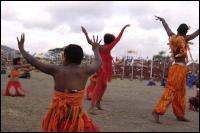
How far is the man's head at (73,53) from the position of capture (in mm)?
6395

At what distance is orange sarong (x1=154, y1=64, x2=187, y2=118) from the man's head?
4.58m

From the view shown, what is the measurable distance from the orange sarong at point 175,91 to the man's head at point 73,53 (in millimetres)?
4582

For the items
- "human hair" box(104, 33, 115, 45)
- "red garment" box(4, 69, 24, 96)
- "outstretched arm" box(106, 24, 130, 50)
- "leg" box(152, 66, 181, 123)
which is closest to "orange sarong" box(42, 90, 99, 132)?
"leg" box(152, 66, 181, 123)

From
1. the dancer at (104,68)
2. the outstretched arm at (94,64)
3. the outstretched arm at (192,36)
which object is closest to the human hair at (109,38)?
the dancer at (104,68)

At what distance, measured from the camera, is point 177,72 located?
35.4ft

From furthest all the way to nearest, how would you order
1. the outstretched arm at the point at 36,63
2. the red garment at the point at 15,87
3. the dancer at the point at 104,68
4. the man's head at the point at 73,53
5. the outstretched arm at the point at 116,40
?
1. the red garment at the point at 15,87
2. the dancer at the point at 104,68
3. the outstretched arm at the point at 116,40
4. the man's head at the point at 73,53
5. the outstretched arm at the point at 36,63

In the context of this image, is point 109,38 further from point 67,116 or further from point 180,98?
point 67,116

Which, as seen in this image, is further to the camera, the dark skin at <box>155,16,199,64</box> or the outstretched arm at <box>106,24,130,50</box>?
the outstretched arm at <box>106,24,130,50</box>

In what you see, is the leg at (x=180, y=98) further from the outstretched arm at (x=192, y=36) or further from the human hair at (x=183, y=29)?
the human hair at (x=183, y=29)

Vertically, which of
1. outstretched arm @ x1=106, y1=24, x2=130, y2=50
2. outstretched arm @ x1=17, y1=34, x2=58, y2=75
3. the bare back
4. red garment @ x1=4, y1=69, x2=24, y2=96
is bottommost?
red garment @ x1=4, y1=69, x2=24, y2=96

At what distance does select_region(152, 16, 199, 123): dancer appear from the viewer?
419 inches

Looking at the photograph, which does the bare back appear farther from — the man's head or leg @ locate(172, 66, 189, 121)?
leg @ locate(172, 66, 189, 121)

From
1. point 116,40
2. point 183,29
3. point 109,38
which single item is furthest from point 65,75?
point 109,38

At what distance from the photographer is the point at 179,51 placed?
1066 cm
